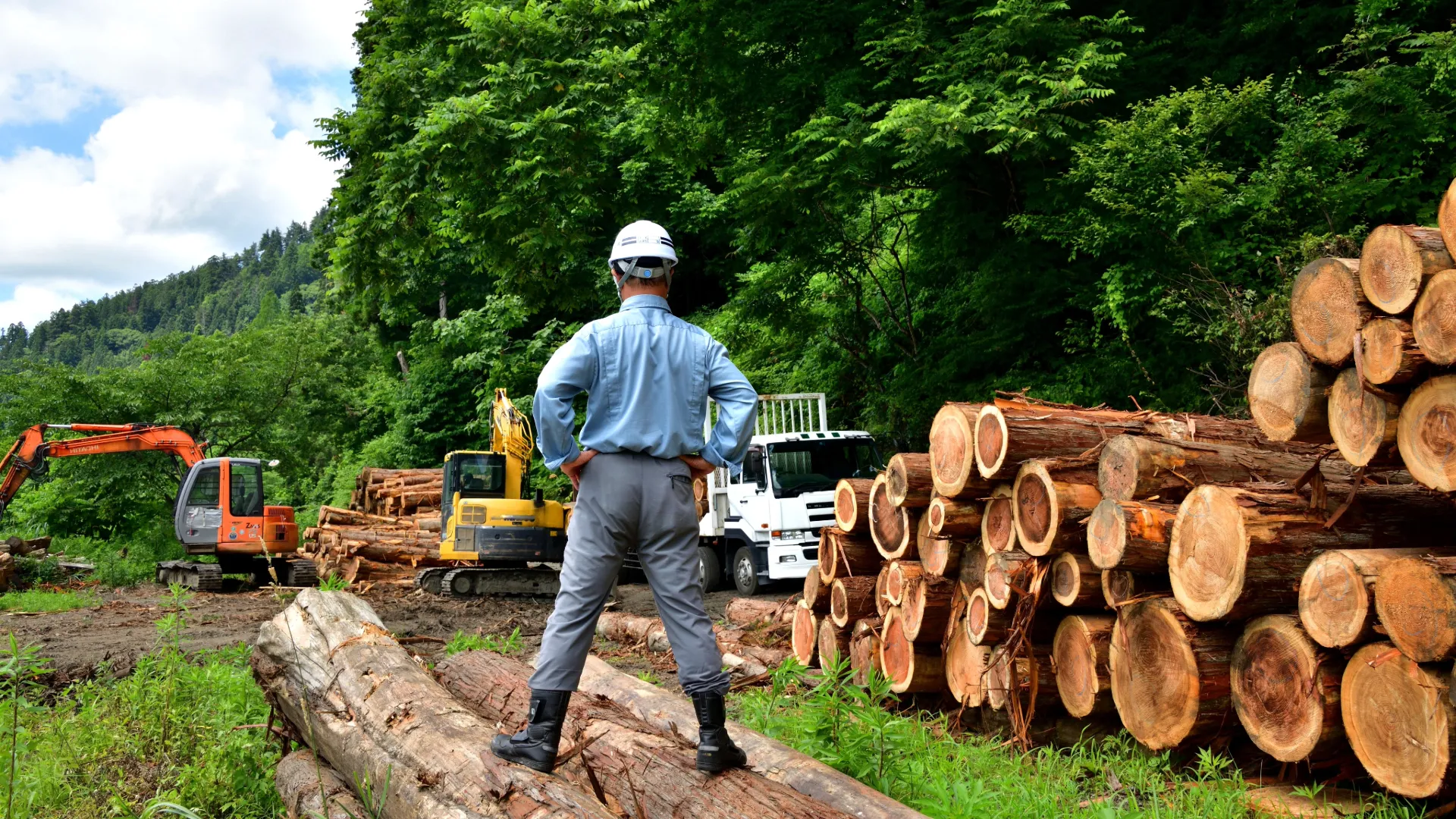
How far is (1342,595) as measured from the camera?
14.1ft

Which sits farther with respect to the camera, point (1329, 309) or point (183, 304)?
point (183, 304)

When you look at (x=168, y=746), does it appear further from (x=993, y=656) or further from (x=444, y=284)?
(x=444, y=284)

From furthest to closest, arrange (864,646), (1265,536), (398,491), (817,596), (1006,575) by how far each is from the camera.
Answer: (398,491)
(817,596)
(864,646)
(1006,575)
(1265,536)

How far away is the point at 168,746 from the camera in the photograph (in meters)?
5.25

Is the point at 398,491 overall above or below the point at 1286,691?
above

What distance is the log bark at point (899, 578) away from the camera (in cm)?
694

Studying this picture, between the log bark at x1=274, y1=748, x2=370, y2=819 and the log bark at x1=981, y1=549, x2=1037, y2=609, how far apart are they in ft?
11.6

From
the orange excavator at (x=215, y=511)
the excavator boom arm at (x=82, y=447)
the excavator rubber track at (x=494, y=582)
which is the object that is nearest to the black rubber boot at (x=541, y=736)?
the excavator rubber track at (x=494, y=582)

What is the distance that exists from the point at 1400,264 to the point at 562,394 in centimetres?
329

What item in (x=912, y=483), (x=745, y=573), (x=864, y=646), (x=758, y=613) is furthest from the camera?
(x=745, y=573)

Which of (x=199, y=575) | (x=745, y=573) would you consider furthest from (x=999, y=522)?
(x=199, y=575)

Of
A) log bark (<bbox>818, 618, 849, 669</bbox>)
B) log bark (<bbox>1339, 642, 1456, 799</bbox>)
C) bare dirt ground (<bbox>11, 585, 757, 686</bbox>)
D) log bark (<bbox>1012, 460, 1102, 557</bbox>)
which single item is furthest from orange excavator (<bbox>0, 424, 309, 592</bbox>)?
log bark (<bbox>1339, 642, 1456, 799</bbox>)

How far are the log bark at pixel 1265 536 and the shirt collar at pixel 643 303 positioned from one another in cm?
273

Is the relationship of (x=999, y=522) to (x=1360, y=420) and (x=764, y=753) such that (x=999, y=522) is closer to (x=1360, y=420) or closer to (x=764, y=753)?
(x=1360, y=420)
